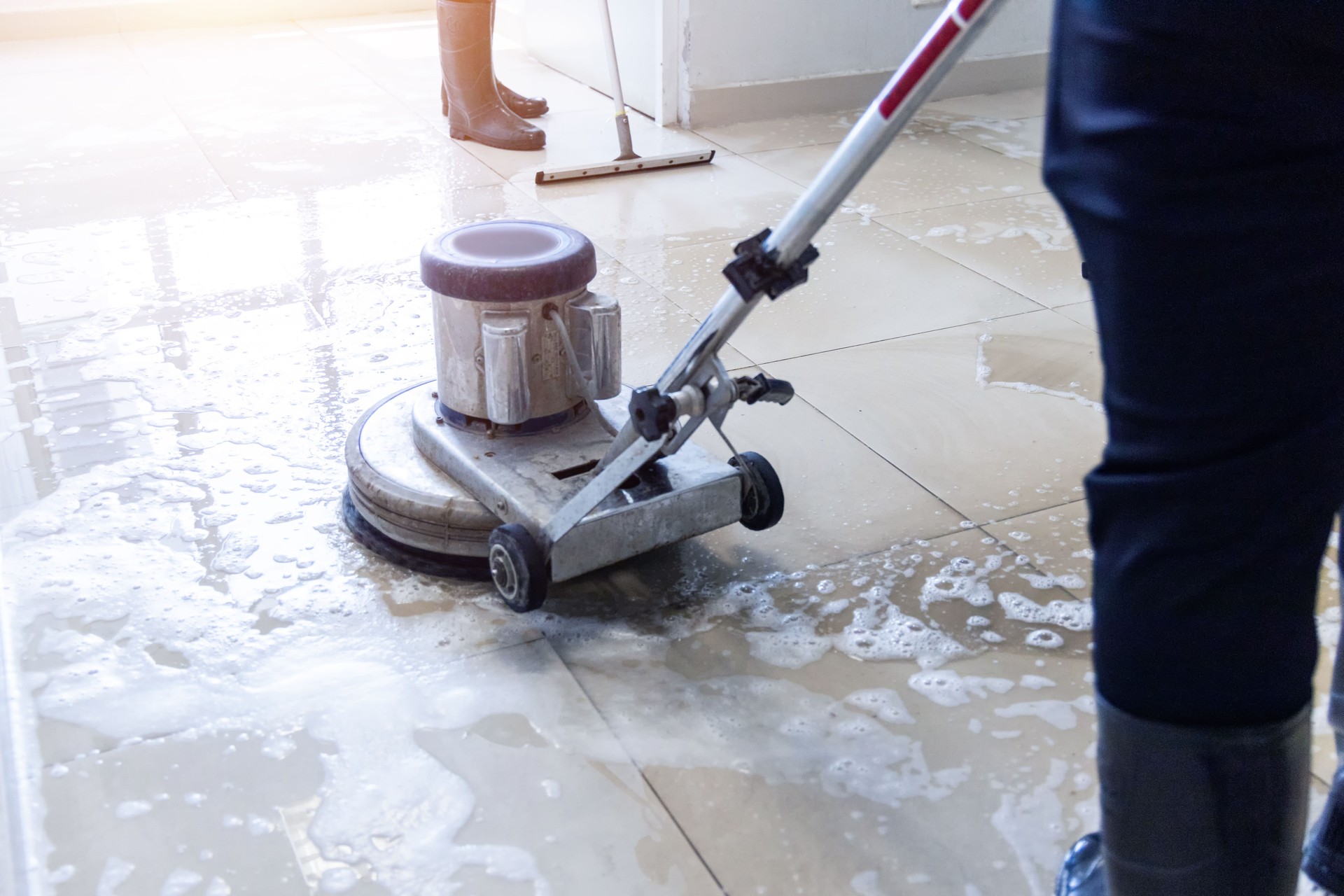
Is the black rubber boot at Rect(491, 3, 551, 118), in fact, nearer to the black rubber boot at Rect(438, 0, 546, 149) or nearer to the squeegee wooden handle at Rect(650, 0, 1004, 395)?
the black rubber boot at Rect(438, 0, 546, 149)

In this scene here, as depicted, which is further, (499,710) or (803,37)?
(803,37)

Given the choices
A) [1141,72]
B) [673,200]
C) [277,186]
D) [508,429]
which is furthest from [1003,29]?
[1141,72]

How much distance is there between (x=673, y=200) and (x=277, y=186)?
944 mm

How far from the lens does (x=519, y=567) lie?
4.28ft

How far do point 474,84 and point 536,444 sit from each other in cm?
207

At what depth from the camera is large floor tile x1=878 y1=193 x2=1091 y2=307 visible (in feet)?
7.68

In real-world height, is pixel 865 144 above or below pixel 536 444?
above

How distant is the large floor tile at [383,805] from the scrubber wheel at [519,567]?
0.31 ft

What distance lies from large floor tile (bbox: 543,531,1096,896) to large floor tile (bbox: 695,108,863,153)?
79.2 inches

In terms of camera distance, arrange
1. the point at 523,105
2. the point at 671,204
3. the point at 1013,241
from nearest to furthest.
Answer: the point at 1013,241 < the point at 671,204 < the point at 523,105

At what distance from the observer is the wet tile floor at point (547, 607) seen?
42.8 inches

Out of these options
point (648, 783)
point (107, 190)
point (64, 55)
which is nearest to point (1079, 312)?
point (648, 783)

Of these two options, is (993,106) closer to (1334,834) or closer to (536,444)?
(536,444)

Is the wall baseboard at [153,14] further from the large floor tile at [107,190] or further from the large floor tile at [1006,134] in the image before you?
the large floor tile at [1006,134]
